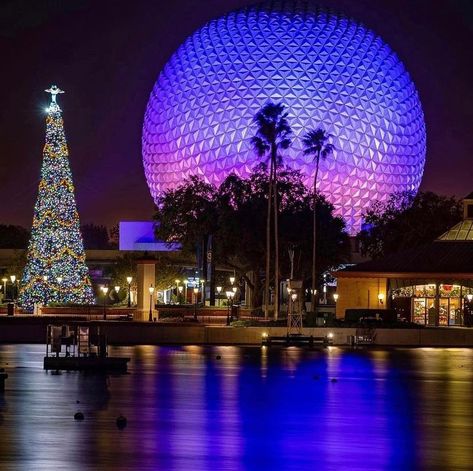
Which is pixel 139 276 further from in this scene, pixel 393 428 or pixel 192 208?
pixel 393 428

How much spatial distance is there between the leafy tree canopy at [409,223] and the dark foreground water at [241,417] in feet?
187

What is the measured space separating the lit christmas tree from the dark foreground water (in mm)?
34894

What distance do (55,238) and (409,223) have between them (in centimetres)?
3191

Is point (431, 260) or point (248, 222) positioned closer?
point (431, 260)

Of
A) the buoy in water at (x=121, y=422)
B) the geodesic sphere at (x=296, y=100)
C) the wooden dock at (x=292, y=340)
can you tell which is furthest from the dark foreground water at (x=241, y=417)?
the geodesic sphere at (x=296, y=100)

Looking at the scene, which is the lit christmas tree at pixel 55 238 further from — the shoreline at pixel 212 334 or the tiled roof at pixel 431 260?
the shoreline at pixel 212 334

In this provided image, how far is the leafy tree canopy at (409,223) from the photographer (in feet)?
331

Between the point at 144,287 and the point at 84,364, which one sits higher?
the point at 144,287

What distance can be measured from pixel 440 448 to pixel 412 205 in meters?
88.3

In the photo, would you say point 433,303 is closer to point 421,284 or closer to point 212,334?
point 421,284

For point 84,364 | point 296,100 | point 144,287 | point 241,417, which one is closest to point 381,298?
point 144,287

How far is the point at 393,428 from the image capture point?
26047 mm

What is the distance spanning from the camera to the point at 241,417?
1077 inches

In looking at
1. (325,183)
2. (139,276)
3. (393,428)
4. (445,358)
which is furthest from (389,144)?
(393,428)
